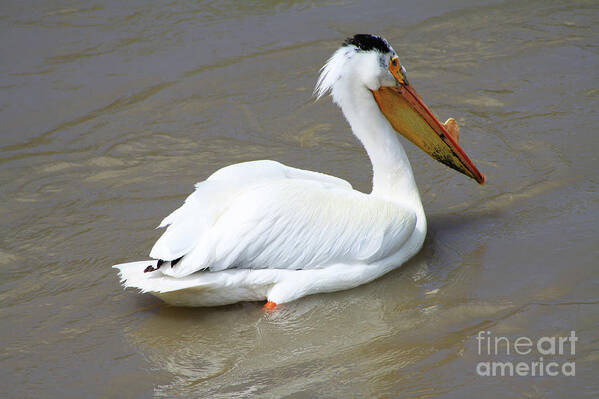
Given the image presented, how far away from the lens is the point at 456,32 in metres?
6.87

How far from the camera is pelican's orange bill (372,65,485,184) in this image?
14.0 feet

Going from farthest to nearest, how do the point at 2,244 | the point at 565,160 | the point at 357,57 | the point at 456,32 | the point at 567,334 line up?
the point at 456,32
the point at 565,160
the point at 2,244
the point at 357,57
the point at 567,334

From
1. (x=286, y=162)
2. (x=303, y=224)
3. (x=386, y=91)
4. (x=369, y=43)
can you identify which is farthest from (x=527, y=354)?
(x=286, y=162)

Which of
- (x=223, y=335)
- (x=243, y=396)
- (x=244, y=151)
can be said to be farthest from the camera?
(x=244, y=151)

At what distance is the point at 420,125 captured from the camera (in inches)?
172

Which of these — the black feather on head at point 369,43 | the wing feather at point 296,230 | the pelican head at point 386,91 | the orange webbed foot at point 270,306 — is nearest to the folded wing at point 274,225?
the wing feather at point 296,230

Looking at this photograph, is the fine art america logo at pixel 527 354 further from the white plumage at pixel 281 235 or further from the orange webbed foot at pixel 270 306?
the orange webbed foot at pixel 270 306

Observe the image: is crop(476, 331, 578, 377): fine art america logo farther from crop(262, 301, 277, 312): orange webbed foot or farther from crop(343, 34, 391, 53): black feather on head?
crop(343, 34, 391, 53): black feather on head

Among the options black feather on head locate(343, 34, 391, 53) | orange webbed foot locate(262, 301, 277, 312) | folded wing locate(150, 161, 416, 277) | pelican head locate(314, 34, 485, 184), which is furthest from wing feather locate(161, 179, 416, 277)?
black feather on head locate(343, 34, 391, 53)

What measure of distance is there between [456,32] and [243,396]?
4592 mm

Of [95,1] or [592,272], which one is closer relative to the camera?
[592,272]

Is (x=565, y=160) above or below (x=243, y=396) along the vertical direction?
above

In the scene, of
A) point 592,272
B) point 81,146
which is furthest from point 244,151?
point 592,272

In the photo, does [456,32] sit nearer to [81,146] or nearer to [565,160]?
[565,160]
